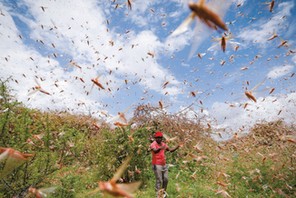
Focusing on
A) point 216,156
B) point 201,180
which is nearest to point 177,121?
point 216,156

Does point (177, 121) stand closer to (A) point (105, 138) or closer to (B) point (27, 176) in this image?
(A) point (105, 138)

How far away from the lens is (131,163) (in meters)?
8.68

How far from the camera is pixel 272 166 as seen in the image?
9.48 m

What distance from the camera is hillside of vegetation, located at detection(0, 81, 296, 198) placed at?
16.3 feet

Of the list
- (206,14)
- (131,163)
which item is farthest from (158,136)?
(206,14)

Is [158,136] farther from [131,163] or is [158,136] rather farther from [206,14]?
[206,14]

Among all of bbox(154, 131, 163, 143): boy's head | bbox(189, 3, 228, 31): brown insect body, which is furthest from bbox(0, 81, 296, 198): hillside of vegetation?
bbox(189, 3, 228, 31): brown insect body

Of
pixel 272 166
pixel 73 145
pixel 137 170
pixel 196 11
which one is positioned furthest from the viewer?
pixel 272 166

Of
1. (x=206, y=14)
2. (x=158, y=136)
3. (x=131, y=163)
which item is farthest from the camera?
(x=131, y=163)

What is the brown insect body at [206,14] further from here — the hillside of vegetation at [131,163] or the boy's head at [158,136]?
the boy's head at [158,136]

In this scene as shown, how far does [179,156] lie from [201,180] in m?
2.02

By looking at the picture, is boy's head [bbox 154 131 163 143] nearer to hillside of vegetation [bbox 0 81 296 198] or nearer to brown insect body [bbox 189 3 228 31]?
hillside of vegetation [bbox 0 81 296 198]

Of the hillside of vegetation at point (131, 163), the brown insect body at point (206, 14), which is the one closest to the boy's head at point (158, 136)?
the hillside of vegetation at point (131, 163)

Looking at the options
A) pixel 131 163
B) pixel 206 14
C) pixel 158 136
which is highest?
pixel 158 136
